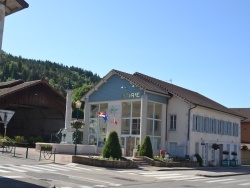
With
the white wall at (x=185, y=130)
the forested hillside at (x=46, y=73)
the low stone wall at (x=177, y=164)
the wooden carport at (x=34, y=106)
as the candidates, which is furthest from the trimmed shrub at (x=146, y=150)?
the forested hillside at (x=46, y=73)

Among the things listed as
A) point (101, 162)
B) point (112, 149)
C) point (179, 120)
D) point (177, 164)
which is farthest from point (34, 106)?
point (101, 162)

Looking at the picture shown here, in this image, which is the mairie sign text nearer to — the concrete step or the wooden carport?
the concrete step

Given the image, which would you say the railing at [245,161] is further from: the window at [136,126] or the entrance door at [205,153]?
the window at [136,126]

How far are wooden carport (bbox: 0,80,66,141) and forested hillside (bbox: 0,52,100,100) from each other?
30.5m

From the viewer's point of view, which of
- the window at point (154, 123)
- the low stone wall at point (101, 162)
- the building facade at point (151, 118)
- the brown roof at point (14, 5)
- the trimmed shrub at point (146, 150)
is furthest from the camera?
the window at point (154, 123)

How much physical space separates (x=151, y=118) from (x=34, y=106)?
21.3 meters

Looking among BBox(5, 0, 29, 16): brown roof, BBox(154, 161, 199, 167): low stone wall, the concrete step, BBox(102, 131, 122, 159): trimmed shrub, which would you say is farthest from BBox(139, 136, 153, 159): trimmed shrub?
BBox(5, 0, 29, 16): brown roof

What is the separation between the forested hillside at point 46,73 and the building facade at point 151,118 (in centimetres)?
5118

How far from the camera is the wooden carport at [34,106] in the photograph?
46.0 meters

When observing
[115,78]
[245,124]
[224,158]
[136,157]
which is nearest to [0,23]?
[136,157]

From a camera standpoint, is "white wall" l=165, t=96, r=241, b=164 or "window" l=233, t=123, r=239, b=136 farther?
"window" l=233, t=123, r=239, b=136

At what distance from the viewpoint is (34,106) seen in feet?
167

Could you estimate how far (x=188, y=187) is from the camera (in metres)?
16.9

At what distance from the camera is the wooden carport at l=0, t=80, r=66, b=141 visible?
1810 inches
